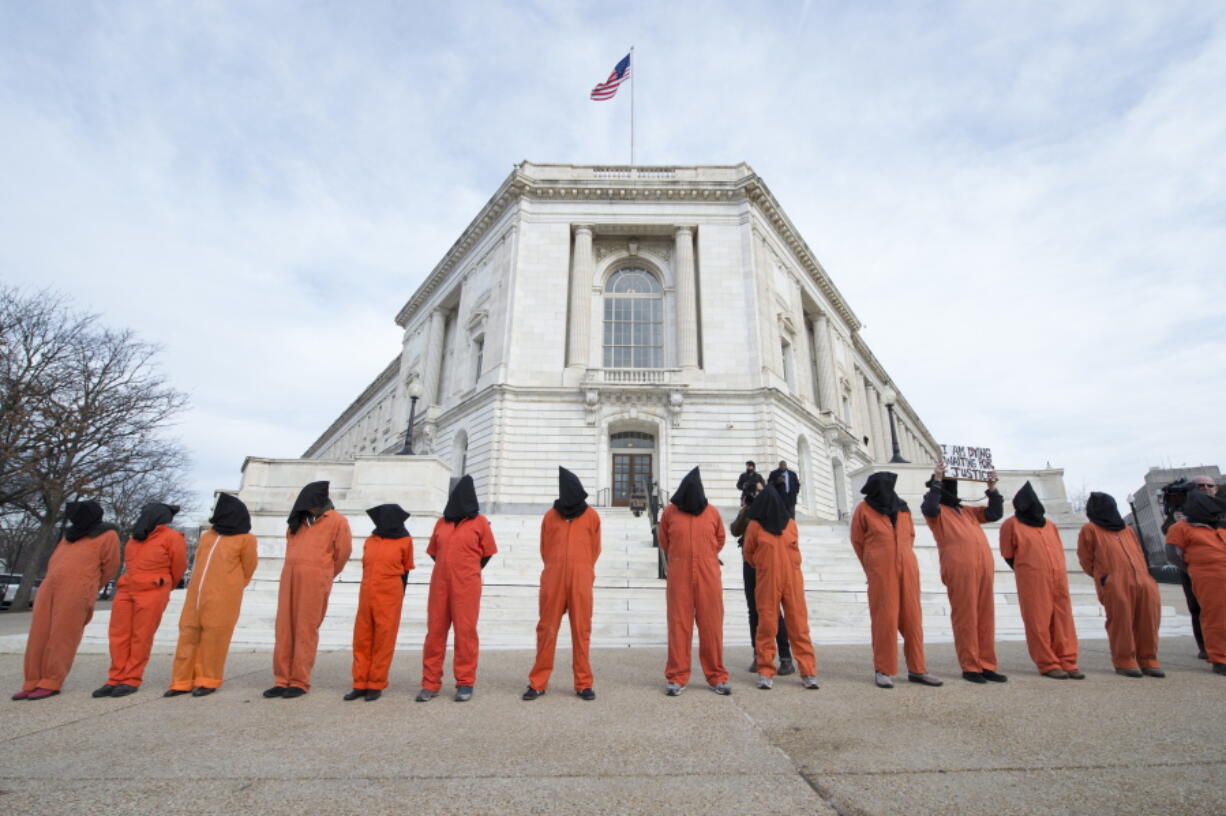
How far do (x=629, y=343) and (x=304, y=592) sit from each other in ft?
69.2

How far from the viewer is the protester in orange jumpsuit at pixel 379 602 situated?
16.0 ft

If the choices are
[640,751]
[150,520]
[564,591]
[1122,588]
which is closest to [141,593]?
[150,520]

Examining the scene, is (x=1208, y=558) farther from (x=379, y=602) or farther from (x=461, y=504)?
(x=379, y=602)

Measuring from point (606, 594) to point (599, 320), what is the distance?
17463mm

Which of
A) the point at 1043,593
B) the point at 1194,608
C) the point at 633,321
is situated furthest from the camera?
the point at 633,321

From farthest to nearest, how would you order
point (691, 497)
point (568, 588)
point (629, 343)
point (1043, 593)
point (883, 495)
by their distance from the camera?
point (629, 343), point (1043, 593), point (883, 495), point (691, 497), point (568, 588)

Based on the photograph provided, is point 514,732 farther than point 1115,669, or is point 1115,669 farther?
point 1115,669

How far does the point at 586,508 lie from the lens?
555 cm

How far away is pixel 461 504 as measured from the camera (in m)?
5.49

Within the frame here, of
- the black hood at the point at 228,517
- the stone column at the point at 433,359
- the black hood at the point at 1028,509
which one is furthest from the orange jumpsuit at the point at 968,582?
the stone column at the point at 433,359

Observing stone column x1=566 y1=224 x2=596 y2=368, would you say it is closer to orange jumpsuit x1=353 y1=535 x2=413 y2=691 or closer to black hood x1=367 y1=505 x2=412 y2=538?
black hood x1=367 y1=505 x2=412 y2=538

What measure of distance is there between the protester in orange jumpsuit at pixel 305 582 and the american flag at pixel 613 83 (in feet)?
83.0

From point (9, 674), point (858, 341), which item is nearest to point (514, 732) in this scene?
point (9, 674)

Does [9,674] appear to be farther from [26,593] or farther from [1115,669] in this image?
[26,593]
